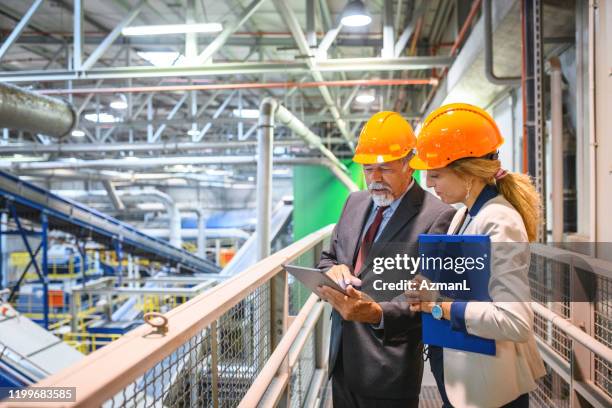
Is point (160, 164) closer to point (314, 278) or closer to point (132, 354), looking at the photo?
point (314, 278)

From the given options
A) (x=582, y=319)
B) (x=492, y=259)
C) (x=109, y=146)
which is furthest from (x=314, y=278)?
(x=109, y=146)

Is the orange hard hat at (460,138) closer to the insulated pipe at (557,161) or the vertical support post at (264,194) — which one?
the insulated pipe at (557,161)

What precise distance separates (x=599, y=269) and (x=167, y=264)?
38.0 ft

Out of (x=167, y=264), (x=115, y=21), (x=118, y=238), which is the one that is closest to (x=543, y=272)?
(x=115, y=21)

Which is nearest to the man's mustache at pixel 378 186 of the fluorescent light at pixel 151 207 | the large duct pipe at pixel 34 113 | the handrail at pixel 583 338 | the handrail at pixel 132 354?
the handrail at pixel 132 354

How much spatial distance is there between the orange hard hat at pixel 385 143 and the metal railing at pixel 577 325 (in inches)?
34.4

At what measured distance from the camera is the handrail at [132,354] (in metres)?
0.69

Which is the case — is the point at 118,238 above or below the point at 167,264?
above

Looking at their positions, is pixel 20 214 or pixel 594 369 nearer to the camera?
pixel 594 369

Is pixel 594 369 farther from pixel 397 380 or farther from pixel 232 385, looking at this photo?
pixel 232 385

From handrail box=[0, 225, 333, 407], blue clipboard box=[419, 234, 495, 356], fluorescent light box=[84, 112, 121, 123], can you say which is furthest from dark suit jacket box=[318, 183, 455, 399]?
fluorescent light box=[84, 112, 121, 123]

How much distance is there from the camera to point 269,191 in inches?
190

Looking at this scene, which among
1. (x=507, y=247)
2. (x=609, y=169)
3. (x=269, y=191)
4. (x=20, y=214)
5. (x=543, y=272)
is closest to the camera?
(x=507, y=247)

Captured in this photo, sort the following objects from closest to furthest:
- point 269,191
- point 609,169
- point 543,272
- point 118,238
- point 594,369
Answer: point 594,369 < point 609,169 < point 543,272 < point 269,191 < point 118,238
